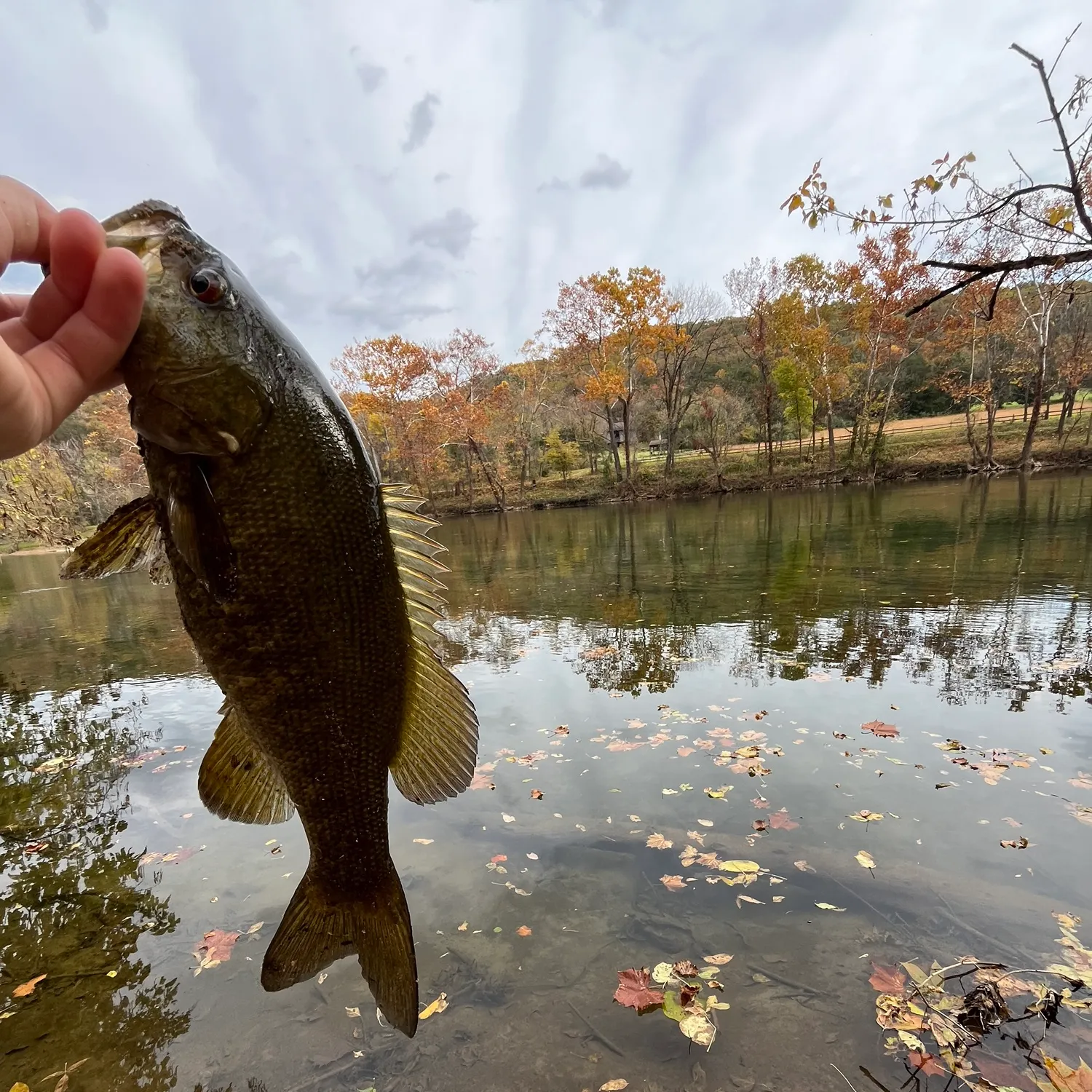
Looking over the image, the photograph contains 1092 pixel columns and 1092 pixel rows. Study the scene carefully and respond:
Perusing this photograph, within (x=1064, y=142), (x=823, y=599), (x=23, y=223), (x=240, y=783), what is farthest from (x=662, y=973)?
(x=823, y=599)

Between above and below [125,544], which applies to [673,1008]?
below

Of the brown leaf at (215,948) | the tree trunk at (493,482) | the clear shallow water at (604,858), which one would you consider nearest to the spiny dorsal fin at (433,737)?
the clear shallow water at (604,858)

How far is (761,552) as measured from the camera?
1580 cm

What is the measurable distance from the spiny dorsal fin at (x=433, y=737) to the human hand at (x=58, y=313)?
96 centimetres

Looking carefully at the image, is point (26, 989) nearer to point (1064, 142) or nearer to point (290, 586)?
point (290, 586)

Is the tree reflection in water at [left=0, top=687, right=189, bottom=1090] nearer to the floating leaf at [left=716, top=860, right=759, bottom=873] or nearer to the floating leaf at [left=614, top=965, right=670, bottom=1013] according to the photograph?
the floating leaf at [left=614, top=965, right=670, bottom=1013]

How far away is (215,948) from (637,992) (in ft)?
8.59

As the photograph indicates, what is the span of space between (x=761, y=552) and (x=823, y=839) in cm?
1236

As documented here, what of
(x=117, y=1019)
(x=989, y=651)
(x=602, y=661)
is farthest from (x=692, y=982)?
(x=989, y=651)

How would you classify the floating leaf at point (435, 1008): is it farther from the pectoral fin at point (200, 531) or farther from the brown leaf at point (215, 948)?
the pectoral fin at point (200, 531)

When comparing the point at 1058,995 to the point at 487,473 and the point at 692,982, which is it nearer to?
the point at 692,982

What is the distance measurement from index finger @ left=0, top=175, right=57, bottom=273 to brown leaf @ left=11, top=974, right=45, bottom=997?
4.36 metres

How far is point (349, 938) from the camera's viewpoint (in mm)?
1729

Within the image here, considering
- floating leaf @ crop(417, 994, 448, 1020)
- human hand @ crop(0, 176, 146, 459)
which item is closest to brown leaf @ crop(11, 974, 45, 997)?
floating leaf @ crop(417, 994, 448, 1020)
